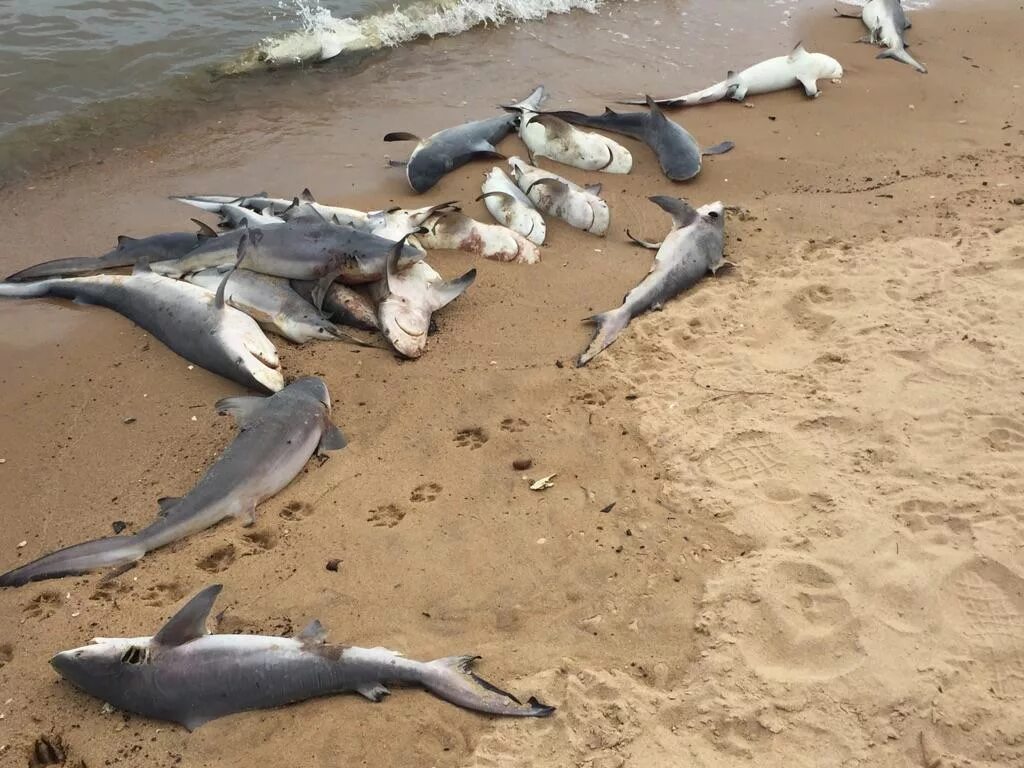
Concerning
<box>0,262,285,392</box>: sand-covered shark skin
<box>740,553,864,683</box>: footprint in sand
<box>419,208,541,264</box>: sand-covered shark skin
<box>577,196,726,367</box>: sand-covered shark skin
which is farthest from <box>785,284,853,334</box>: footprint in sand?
<box>0,262,285,392</box>: sand-covered shark skin

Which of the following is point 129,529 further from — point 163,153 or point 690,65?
point 690,65

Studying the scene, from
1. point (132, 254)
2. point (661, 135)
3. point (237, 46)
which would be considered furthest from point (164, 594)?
point (237, 46)

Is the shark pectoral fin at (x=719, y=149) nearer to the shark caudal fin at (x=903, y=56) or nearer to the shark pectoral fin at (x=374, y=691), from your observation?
the shark caudal fin at (x=903, y=56)

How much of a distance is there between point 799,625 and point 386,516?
203cm

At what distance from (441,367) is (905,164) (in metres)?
4.96

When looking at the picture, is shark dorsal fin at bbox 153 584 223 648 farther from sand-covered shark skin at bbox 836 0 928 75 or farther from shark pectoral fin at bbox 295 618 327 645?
sand-covered shark skin at bbox 836 0 928 75

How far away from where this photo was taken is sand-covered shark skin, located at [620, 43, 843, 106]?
9.30 m

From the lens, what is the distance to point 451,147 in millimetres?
7996

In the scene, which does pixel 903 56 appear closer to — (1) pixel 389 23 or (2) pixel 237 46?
(1) pixel 389 23

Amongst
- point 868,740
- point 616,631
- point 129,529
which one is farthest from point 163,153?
point 868,740

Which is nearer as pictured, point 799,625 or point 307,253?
point 799,625

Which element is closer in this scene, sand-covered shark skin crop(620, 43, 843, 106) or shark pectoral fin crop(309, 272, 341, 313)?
shark pectoral fin crop(309, 272, 341, 313)

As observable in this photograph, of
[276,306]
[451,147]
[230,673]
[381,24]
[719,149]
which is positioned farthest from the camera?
[381,24]

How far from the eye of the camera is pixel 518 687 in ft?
11.6
